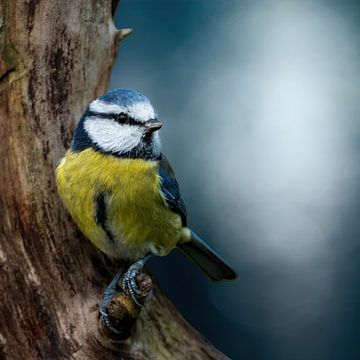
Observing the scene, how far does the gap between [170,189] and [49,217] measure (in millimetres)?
391

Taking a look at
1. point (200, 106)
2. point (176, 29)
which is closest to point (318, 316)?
point (200, 106)

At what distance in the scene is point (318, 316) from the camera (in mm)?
3375

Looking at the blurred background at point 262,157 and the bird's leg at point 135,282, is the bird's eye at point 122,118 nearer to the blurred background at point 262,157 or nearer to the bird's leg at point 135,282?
the bird's leg at point 135,282

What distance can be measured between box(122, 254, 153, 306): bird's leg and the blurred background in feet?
2.94

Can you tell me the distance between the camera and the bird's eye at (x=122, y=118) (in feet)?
7.46

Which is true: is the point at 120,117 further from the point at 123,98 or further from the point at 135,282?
the point at 135,282

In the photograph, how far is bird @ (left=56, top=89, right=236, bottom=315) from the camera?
7.36 feet

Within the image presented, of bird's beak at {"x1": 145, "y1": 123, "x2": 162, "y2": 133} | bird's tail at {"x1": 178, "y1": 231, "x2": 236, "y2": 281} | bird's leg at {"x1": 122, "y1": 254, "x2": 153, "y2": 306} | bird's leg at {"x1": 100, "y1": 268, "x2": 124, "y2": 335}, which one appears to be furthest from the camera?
bird's tail at {"x1": 178, "y1": 231, "x2": 236, "y2": 281}

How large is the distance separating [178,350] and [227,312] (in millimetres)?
1065

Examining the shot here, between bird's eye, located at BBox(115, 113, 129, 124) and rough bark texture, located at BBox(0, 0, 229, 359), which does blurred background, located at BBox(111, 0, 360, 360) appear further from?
bird's eye, located at BBox(115, 113, 129, 124)

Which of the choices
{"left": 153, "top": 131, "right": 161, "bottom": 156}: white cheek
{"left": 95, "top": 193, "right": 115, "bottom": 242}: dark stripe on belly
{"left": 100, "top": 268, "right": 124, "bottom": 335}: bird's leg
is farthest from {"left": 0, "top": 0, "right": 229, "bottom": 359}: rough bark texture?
{"left": 153, "top": 131, "right": 161, "bottom": 156}: white cheek

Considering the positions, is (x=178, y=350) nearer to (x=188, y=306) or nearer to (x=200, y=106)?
(x=188, y=306)

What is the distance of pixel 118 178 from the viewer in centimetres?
225

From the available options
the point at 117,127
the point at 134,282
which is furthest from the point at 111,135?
the point at 134,282
